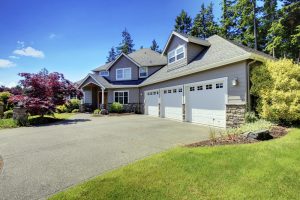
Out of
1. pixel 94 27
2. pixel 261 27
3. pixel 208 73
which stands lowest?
pixel 208 73

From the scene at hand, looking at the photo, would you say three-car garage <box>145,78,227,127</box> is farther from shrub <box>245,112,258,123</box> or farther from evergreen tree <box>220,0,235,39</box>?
evergreen tree <box>220,0,235,39</box>

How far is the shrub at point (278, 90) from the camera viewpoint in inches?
331

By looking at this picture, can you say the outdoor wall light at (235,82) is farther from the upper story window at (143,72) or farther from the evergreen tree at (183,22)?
the evergreen tree at (183,22)

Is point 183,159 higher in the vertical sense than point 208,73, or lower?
lower

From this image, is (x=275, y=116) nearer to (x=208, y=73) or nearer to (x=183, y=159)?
(x=208, y=73)

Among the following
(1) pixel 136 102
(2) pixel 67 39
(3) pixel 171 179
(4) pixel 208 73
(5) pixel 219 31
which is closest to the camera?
(3) pixel 171 179

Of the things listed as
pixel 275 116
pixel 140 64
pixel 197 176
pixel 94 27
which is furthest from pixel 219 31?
pixel 197 176

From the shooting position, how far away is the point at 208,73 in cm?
1174

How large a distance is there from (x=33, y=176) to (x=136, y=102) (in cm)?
1858

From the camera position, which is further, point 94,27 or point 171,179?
point 94,27

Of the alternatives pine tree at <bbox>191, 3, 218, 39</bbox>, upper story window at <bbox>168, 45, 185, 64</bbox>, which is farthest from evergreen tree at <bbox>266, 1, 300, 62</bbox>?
pine tree at <bbox>191, 3, 218, 39</bbox>

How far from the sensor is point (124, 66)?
25.8 meters

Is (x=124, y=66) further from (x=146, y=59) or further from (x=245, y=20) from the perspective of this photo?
(x=245, y=20)

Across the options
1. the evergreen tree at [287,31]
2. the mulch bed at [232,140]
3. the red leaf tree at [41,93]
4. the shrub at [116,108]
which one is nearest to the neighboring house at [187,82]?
the shrub at [116,108]
